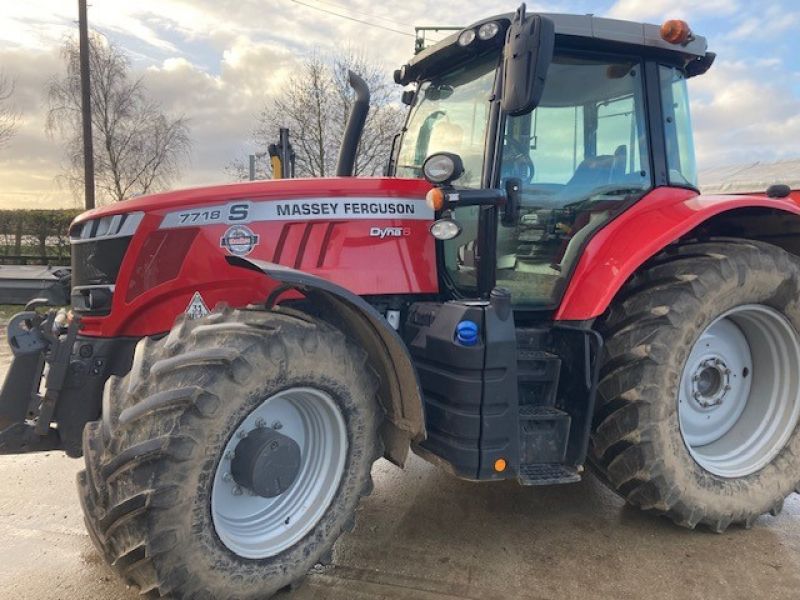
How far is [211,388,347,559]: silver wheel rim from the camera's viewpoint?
2283mm

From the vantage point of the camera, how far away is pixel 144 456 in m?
1.96

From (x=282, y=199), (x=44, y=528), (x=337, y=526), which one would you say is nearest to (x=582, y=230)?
(x=282, y=199)

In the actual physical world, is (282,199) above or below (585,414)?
above

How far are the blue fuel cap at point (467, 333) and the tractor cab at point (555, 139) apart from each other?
32cm

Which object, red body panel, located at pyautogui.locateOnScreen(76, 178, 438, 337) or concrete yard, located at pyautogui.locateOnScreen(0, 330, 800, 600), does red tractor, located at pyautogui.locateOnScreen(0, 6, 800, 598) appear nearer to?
red body panel, located at pyautogui.locateOnScreen(76, 178, 438, 337)

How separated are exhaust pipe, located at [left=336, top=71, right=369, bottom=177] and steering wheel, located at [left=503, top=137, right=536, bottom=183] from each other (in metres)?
0.90

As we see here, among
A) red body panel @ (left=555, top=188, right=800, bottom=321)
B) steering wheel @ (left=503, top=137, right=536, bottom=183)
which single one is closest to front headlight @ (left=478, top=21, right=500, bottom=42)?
steering wheel @ (left=503, top=137, right=536, bottom=183)

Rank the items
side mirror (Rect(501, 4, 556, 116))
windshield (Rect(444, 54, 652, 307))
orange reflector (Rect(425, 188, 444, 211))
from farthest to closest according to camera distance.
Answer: windshield (Rect(444, 54, 652, 307)) < orange reflector (Rect(425, 188, 444, 211)) < side mirror (Rect(501, 4, 556, 116))

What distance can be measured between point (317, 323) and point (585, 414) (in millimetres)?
1323

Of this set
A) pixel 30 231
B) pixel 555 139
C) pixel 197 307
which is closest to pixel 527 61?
pixel 555 139

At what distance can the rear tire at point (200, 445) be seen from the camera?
1.98 metres

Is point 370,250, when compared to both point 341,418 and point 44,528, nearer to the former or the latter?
point 341,418

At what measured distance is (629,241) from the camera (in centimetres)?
294

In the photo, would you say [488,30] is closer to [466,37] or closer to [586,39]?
[466,37]
